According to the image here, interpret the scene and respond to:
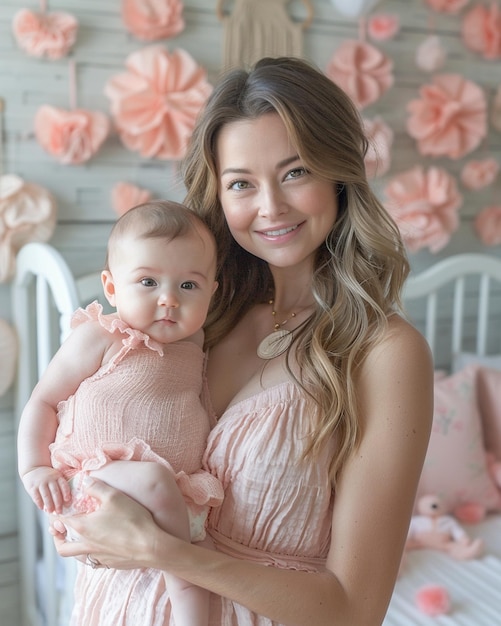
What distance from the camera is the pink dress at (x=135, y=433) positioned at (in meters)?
1.11

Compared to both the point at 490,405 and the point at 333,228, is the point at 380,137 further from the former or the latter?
the point at 333,228

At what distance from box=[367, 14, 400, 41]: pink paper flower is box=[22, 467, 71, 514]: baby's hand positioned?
183 centimetres

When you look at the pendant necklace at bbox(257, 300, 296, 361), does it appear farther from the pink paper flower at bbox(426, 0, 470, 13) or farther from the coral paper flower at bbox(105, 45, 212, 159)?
the pink paper flower at bbox(426, 0, 470, 13)

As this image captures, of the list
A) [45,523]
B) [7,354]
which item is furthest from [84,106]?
[45,523]

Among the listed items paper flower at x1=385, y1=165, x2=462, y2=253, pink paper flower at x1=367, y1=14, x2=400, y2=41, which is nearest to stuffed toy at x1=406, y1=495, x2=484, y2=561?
paper flower at x1=385, y1=165, x2=462, y2=253

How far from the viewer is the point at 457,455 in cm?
229

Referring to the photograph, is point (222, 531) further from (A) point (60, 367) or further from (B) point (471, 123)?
(B) point (471, 123)

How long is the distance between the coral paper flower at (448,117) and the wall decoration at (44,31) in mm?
1116

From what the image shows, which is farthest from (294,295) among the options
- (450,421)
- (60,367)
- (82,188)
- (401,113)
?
(401,113)

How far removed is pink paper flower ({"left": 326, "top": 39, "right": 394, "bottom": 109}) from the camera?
2338 millimetres

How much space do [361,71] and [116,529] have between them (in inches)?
70.1

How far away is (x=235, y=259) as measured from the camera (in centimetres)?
148

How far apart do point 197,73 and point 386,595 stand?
151cm

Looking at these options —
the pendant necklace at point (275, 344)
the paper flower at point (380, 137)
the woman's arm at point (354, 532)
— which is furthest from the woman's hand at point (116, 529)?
the paper flower at point (380, 137)
